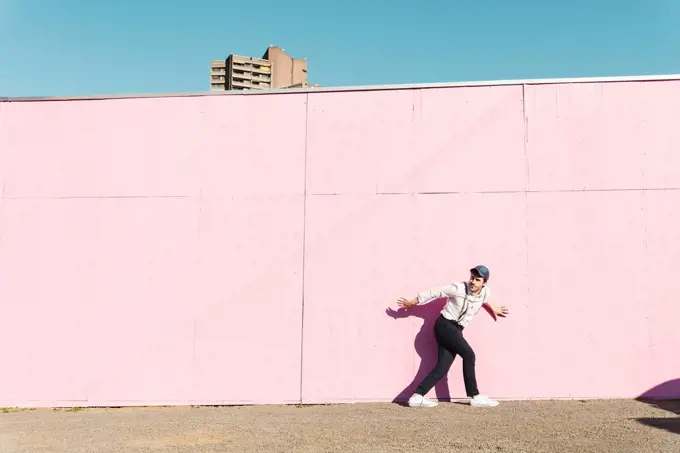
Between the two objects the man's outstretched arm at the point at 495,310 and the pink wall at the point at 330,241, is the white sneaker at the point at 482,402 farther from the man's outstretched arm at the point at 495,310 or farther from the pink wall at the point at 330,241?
the man's outstretched arm at the point at 495,310

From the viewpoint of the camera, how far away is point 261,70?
765 inches

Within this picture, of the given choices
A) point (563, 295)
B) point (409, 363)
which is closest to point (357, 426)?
point (409, 363)

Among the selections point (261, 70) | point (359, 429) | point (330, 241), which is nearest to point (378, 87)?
point (330, 241)

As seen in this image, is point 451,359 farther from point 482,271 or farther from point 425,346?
point 482,271

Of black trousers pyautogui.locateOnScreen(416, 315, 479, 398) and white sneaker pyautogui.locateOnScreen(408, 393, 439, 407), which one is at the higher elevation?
black trousers pyautogui.locateOnScreen(416, 315, 479, 398)

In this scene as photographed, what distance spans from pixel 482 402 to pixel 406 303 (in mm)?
1298

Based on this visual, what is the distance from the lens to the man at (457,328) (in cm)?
709

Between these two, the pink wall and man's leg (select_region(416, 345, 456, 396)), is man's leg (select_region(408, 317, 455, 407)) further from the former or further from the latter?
the pink wall

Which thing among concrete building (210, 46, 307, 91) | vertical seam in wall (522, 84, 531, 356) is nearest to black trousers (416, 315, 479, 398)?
vertical seam in wall (522, 84, 531, 356)

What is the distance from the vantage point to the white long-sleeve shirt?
7.15m

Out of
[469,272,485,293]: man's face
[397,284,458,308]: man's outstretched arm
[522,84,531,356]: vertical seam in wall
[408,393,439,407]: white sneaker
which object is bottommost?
[408,393,439,407]: white sneaker

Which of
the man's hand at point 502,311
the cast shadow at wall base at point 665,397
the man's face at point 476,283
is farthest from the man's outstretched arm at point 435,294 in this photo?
the cast shadow at wall base at point 665,397

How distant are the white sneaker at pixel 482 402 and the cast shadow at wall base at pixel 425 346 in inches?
18.3

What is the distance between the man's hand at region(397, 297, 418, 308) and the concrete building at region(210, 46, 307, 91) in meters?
12.6
